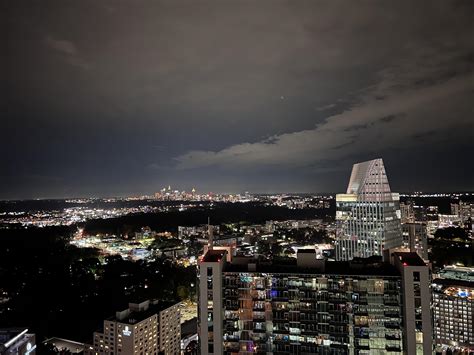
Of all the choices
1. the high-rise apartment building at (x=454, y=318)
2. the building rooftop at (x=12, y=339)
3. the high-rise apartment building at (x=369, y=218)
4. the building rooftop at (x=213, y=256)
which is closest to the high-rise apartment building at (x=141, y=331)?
the building rooftop at (x=12, y=339)

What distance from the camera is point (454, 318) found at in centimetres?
1719

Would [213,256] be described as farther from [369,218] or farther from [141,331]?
[369,218]

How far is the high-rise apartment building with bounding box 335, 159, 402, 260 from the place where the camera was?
22.2 meters

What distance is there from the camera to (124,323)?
1464 centimetres

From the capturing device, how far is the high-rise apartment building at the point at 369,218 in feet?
72.9

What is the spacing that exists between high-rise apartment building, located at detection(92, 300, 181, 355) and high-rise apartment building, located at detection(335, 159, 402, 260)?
11744 millimetres

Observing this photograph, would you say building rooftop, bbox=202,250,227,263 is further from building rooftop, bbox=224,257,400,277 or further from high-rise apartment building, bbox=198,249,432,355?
building rooftop, bbox=224,257,400,277

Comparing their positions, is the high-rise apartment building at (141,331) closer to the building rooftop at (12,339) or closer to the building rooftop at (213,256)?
the building rooftop at (12,339)

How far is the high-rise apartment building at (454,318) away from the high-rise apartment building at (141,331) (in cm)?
1188

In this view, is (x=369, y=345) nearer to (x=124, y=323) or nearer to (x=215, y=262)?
(x=215, y=262)

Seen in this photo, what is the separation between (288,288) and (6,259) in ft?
93.7

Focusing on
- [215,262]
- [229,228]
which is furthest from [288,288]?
[229,228]

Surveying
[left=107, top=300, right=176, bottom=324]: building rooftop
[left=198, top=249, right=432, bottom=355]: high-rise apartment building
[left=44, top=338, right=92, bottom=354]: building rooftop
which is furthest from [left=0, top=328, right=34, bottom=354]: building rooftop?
[left=44, top=338, right=92, bottom=354]: building rooftop

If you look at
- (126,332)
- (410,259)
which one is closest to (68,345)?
(126,332)
